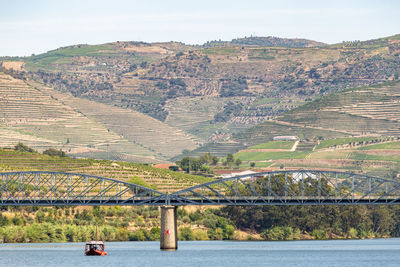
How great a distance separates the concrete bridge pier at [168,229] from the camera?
126 metres

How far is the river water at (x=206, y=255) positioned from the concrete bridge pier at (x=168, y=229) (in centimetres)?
207

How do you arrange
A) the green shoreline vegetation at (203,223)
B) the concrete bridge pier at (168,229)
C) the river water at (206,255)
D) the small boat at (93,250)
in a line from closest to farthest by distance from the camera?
the river water at (206,255) < the small boat at (93,250) < the concrete bridge pier at (168,229) < the green shoreline vegetation at (203,223)

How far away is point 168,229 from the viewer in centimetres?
12581

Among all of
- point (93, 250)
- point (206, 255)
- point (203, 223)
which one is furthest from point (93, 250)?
point (203, 223)

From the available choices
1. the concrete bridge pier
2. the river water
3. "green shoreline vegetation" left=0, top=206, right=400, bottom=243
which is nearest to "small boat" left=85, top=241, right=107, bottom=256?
the river water

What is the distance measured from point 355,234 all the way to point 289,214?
15092 millimetres

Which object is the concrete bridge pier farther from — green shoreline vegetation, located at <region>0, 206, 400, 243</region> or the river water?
green shoreline vegetation, located at <region>0, 206, 400, 243</region>

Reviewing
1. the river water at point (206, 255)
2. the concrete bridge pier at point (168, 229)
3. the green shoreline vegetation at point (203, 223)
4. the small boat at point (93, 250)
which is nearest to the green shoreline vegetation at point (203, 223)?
the green shoreline vegetation at point (203, 223)

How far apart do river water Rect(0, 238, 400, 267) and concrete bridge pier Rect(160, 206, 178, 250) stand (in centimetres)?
207

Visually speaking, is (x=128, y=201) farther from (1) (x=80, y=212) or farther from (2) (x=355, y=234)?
(2) (x=355, y=234)

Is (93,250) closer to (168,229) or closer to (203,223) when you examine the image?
(168,229)

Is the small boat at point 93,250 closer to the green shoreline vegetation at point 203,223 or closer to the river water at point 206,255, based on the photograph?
the river water at point 206,255

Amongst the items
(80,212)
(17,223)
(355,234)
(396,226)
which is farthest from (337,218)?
(17,223)

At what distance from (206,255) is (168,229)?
6812 millimetres
